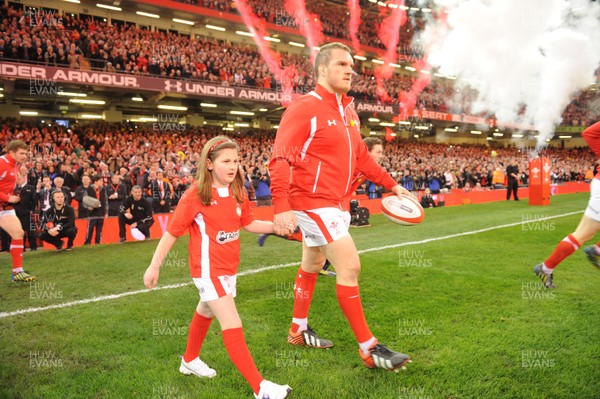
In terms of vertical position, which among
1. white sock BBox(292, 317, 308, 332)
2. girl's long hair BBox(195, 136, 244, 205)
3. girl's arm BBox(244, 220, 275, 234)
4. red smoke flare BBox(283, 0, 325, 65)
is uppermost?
red smoke flare BBox(283, 0, 325, 65)

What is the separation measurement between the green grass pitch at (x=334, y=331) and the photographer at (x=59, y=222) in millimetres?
1269

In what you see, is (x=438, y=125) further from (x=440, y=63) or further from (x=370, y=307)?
(x=370, y=307)

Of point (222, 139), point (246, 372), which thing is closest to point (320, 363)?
point (246, 372)

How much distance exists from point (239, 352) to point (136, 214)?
851 cm

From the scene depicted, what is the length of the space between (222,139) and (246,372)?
161cm

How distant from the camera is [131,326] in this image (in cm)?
442

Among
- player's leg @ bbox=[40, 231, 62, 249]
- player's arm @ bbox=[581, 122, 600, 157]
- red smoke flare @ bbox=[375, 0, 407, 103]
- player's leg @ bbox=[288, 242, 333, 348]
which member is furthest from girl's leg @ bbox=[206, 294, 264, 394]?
red smoke flare @ bbox=[375, 0, 407, 103]

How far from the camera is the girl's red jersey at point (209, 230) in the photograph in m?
2.85

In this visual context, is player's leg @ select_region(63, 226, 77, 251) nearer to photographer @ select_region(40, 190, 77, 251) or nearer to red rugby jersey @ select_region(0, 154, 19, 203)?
photographer @ select_region(40, 190, 77, 251)

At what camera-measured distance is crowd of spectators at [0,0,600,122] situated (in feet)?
59.9

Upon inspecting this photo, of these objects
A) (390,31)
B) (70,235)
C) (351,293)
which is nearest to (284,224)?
(351,293)

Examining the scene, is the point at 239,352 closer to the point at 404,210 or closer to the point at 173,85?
the point at 404,210

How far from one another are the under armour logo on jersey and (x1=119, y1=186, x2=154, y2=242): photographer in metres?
12.4

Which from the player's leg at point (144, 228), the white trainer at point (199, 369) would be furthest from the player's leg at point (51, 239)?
the white trainer at point (199, 369)
